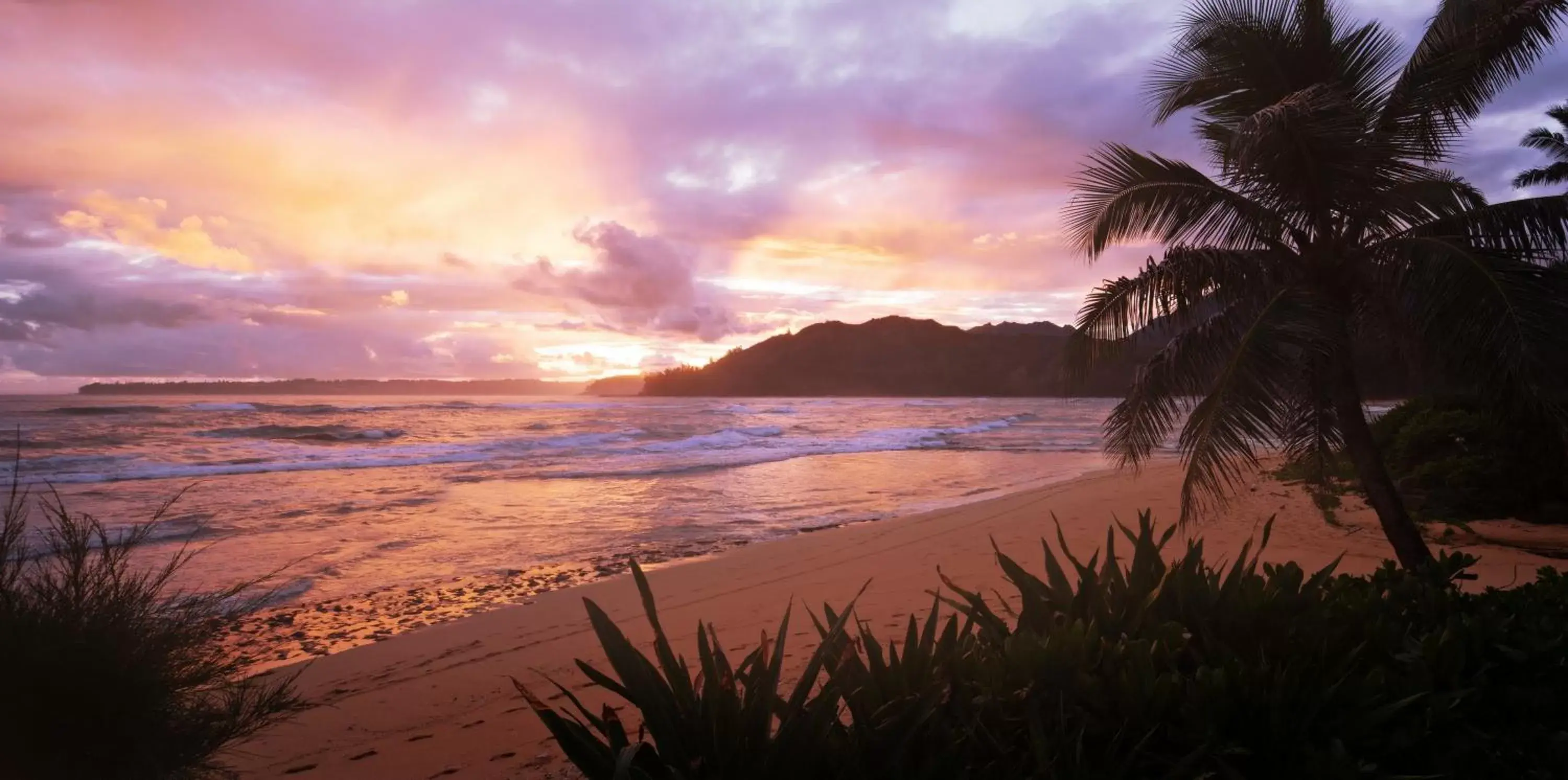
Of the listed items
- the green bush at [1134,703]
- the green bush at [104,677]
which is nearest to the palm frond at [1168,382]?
the green bush at [1134,703]

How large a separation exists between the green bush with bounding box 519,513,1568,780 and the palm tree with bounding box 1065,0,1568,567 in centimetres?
347

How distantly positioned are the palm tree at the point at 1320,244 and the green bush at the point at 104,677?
19.9 ft

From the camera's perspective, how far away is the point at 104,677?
8.85 feet

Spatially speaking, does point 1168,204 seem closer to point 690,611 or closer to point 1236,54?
point 1236,54

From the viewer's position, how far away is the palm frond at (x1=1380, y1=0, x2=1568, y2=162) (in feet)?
20.5

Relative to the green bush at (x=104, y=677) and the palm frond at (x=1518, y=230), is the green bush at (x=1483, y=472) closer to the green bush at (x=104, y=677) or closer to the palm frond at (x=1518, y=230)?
the palm frond at (x=1518, y=230)

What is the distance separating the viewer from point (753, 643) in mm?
6129

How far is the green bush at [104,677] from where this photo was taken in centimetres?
257

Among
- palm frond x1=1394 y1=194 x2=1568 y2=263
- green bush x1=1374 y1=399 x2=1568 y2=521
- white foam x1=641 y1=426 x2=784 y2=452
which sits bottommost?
white foam x1=641 y1=426 x2=784 y2=452

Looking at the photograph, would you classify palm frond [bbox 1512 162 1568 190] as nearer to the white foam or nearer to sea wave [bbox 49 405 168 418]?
the white foam

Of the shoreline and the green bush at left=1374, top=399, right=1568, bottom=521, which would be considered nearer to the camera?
the shoreline

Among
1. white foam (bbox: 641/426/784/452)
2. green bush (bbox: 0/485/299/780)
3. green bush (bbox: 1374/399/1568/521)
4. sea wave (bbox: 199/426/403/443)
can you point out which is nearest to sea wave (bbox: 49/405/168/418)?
sea wave (bbox: 199/426/403/443)

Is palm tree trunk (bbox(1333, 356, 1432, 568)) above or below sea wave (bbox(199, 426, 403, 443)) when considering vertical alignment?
above

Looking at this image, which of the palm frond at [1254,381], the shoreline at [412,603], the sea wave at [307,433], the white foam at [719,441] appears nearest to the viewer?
the palm frond at [1254,381]
